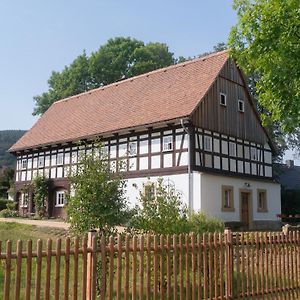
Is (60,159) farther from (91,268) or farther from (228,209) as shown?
(91,268)

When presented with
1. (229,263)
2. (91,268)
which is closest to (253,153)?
(229,263)

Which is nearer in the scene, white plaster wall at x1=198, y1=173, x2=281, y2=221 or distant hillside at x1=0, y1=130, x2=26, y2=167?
white plaster wall at x1=198, y1=173, x2=281, y2=221

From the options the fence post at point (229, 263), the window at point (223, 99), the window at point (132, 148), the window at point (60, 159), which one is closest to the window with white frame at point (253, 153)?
the window at point (223, 99)

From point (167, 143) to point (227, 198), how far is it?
15.9 ft

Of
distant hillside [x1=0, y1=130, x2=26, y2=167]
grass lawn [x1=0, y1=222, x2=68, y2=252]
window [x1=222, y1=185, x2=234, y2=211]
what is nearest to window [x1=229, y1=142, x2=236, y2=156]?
window [x1=222, y1=185, x2=234, y2=211]

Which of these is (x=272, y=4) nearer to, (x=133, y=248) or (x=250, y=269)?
(x=250, y=269)

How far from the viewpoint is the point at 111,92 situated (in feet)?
112

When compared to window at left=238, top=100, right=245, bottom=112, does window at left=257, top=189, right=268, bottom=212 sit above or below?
below

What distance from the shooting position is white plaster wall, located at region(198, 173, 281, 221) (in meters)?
24.4

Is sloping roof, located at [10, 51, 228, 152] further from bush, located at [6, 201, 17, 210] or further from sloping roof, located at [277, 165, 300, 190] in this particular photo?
sloping roof, located at [277, 165, 300, 190]

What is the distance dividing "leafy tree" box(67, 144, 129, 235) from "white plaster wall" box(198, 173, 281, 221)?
14.1m

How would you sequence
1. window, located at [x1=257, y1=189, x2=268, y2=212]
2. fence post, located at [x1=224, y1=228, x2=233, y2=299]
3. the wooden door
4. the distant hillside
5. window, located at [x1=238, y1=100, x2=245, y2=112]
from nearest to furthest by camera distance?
fence post, located at [x1=224, y1=228, x2=233, y2=299] < the wooden door < window, located at [x1=257, y1=189, x2=268, y2=212] < window, located at [x1=238, y1=100, x2=245, y2=112] < the distant hillside

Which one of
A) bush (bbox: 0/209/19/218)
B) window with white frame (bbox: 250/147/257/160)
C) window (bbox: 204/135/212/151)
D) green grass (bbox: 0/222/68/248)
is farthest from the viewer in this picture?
bush (bbox: 0/209/19/218)

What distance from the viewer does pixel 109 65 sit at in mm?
48625
